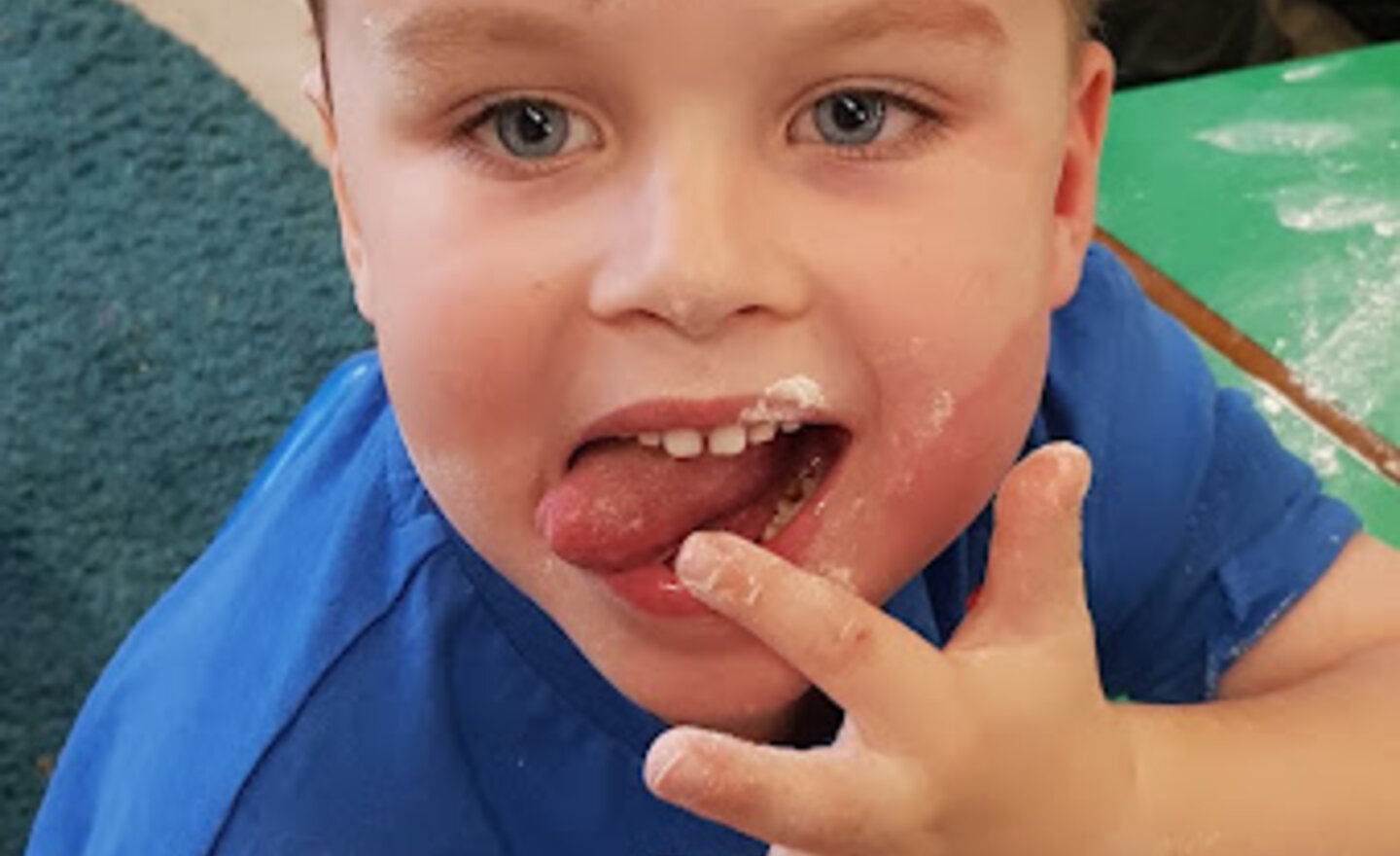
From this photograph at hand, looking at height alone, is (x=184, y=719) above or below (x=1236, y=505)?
above

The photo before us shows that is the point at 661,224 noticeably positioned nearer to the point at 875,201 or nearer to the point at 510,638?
the point at 875,201

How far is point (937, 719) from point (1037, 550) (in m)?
0.07

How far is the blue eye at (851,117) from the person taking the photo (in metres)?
0.58

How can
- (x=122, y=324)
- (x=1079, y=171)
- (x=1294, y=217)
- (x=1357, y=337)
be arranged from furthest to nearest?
(x=122, y=324) < (x=1294, y=217) < (x=1357, y=337) < (x=1079, y=171)

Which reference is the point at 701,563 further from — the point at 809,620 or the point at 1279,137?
the point at 1279,137

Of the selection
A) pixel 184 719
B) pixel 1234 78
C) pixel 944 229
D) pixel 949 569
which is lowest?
pixel 1234 78

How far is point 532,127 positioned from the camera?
22.9 inches

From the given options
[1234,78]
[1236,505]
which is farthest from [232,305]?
[1236,505]

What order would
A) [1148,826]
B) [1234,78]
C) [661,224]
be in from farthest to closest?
[1234,78]
[1148,826]
[661,224]

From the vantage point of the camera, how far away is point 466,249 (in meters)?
0.58

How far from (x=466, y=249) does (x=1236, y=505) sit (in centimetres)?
45

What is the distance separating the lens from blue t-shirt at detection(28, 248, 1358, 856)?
72 centimetres

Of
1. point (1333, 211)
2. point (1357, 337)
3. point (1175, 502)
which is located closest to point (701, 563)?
point (1175, 502)

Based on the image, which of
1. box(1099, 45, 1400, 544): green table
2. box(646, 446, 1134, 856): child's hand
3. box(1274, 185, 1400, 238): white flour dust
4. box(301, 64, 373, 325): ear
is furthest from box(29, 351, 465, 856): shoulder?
box(1274, 185, 1400, 238): white flour dust
